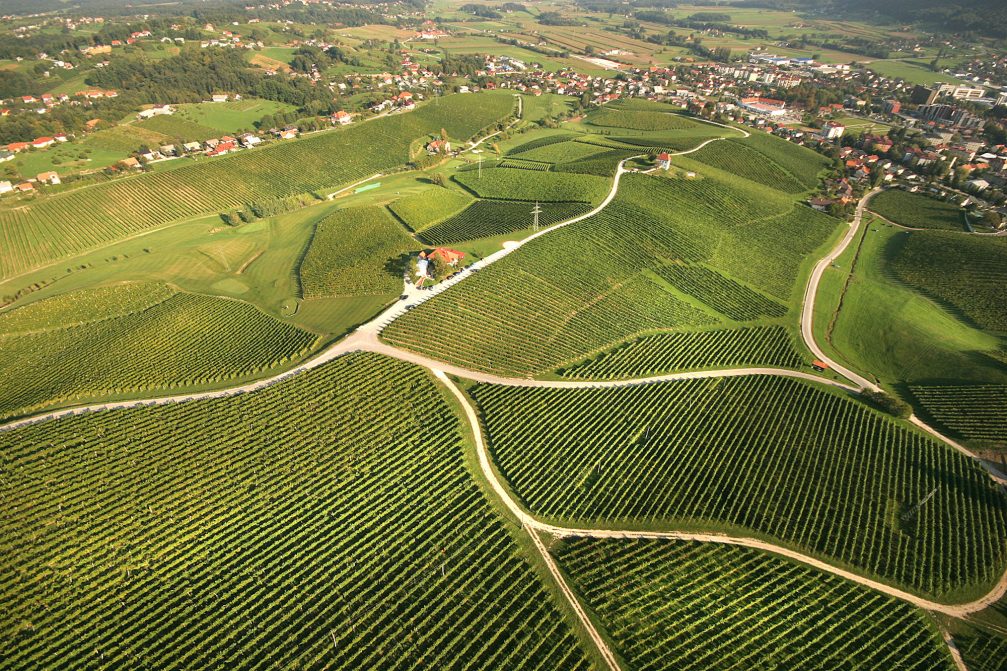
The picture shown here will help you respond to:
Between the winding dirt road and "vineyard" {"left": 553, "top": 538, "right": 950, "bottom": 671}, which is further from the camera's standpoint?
the winding dirt road

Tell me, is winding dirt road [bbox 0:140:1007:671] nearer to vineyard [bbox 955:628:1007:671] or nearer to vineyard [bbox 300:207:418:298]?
vineyard [bbox 955:628:1007:671]

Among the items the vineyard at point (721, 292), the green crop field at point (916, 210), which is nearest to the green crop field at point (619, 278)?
the vineyard at point (721, 292)

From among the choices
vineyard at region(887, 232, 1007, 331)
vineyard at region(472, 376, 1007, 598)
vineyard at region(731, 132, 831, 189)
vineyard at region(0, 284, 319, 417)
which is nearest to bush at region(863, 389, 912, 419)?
vineyard at region(472, 376, 1007, 598)

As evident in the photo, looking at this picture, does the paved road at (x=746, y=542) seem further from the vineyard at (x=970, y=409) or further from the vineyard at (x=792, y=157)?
the vineyard at (x=792, y=157)

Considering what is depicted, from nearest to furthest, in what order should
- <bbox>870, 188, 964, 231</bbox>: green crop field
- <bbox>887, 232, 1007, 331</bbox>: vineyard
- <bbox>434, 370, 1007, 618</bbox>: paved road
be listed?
<bbox>434, 370, 1007, 618</bbox>: paved road → <bbox>887, 232, 1007, 331</bbox>: vineyard → <bbox>870, 188, 964, 231</bbox>: green crop field

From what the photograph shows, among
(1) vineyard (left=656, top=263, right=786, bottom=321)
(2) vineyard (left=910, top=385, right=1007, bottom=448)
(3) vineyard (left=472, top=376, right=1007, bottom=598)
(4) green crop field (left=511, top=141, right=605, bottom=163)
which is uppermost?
(4) green crop field (left=511, top=141, right=605, bottom=163)

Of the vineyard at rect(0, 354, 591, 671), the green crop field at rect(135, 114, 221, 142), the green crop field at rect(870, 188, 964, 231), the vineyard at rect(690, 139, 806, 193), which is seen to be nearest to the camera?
the vineyard at rect(0, 354, 591, 671)

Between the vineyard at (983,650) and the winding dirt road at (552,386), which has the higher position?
the winding dirt road at (552,386)
